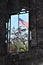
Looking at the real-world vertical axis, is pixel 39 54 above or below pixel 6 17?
below

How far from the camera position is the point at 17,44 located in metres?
7.43

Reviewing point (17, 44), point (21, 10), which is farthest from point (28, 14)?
point (17, 44)

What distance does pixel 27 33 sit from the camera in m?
7.38

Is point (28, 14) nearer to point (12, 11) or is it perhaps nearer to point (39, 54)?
point (12, 11)

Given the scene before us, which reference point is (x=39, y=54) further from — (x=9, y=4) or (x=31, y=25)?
(x=9, y=4)

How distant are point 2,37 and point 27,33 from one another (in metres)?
0.58

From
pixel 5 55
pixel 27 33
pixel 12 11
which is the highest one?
pixel 12 11

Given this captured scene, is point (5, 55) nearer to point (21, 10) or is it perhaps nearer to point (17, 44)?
point (17, 44)

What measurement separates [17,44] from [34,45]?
48 cm

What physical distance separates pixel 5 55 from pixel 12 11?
40.3 inches

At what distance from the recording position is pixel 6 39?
746cm

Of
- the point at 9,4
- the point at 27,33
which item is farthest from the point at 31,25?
the point at 9,4

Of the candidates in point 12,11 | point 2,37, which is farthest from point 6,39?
point 12,11

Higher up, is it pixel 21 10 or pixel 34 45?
pixel 21 10
